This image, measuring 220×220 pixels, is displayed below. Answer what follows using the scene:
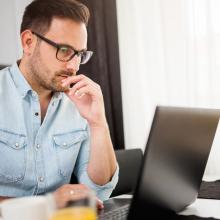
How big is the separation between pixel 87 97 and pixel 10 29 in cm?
179

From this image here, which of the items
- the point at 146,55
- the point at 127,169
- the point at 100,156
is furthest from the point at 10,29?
the point at 100,156

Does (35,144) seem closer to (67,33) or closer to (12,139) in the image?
(12,139)

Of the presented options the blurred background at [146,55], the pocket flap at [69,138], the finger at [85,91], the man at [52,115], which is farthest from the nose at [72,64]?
the blurred background at [146,55]

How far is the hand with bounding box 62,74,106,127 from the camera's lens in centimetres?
141

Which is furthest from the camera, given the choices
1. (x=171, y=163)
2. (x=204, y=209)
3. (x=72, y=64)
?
(x=72, y=64)

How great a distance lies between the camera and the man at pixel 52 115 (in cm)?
142

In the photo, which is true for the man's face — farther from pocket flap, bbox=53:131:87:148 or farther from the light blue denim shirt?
pocket flap, bbox=53:131:87:148

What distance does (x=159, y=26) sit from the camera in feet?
8.62

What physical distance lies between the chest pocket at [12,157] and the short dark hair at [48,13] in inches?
16.5

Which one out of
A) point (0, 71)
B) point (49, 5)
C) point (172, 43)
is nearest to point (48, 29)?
point (49, 5)

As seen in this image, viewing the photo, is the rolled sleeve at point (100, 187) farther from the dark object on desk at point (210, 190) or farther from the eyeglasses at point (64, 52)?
the eyeglasses at point (64, 52)

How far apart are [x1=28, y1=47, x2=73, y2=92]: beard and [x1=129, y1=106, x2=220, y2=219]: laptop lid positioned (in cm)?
62

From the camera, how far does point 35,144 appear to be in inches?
56.7

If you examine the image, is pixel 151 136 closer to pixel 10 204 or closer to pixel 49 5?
pixel 10 204
